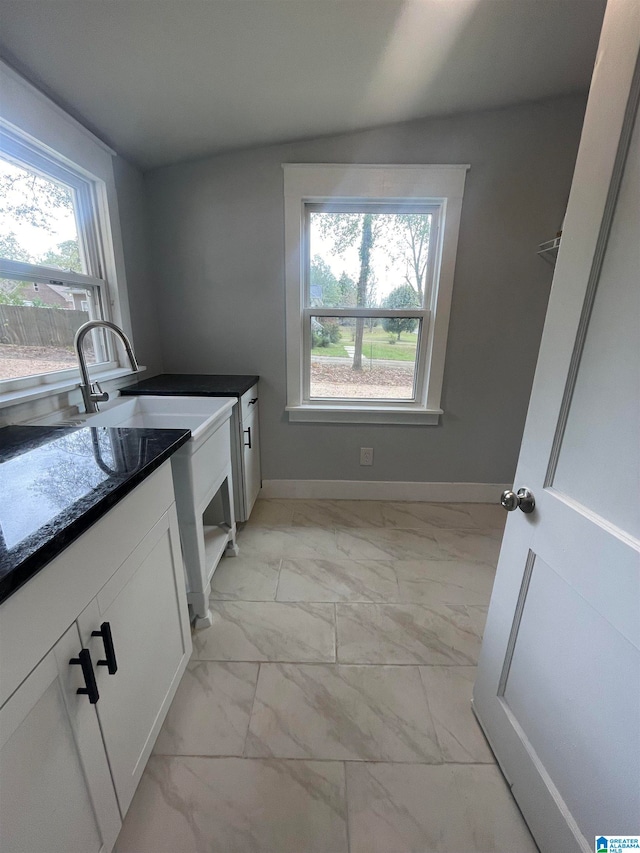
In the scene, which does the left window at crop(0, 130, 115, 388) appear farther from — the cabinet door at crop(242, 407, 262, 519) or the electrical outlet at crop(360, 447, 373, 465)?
the electrical outlet at crop(360, 447, 373, 465)

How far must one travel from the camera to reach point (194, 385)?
1916mm

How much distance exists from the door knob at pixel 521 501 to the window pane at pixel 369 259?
5.27 ft

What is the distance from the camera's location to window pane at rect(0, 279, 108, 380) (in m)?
1.29

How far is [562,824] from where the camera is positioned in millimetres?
803

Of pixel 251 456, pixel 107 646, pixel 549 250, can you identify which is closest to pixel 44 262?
pixel 251 456

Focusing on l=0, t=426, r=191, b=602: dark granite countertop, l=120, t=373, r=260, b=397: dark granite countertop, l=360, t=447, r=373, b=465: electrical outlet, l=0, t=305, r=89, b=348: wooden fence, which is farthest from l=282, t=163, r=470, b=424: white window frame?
l=0, t=426, r=191, b=602: dark granite countertop

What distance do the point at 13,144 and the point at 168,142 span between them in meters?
0.73

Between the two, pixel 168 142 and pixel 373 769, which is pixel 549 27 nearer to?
pixel 168 142

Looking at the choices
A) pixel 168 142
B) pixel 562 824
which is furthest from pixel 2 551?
pixel 168 142

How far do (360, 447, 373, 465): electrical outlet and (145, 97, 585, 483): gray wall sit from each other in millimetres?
42

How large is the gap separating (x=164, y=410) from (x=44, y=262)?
2.53 feet

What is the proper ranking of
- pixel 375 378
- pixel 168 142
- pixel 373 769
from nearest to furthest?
pixel 373 769 → pixel 168 142 → pixel 375 378

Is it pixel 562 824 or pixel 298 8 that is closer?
pixel 562 824

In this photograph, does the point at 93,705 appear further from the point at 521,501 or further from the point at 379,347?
the point at 379,347
